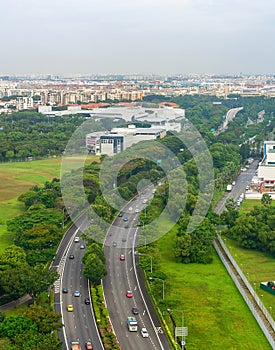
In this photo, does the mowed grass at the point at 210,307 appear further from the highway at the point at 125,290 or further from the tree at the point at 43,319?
the tree at the point at 43,319

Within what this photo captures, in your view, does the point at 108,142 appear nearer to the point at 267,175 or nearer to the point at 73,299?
the point at 267,175

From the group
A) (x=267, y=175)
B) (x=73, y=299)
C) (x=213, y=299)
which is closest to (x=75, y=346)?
(x=73, y=299)

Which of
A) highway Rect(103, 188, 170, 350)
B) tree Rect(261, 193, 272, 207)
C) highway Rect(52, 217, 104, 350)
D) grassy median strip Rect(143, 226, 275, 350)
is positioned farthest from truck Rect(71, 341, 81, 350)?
tree Rect(261, 193, 272, 207)

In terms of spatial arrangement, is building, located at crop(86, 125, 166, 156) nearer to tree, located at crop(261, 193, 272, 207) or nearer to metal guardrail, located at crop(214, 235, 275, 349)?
tree, located at crop(261, 193, 272, 207)

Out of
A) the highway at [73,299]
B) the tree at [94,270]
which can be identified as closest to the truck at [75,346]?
the highway at [73,299]

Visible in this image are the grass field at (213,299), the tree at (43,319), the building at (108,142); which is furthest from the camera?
the building at (108,142)

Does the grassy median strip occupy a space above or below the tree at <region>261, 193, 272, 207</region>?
below
